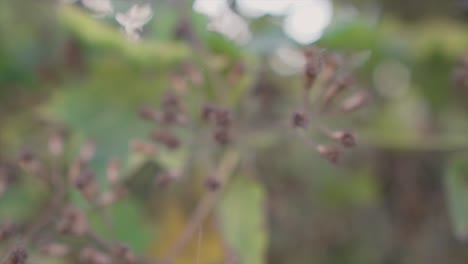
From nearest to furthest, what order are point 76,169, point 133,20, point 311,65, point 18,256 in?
1. point 18,256
2. point 311,65
3. point 76,169
4. point 133,20

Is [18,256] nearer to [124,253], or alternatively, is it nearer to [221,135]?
[124,253]

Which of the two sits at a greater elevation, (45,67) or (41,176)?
(45,67)

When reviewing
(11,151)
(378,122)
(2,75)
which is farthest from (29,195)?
(378,122)

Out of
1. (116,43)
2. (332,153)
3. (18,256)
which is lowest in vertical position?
(18,256)

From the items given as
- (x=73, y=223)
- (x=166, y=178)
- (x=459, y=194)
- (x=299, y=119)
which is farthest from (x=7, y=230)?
(x=459, y=194)

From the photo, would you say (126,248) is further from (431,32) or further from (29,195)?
(431,32)
